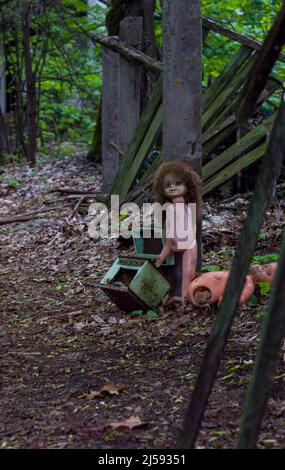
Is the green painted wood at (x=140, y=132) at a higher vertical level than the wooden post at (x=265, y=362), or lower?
lower

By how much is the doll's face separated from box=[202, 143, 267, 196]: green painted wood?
162cm

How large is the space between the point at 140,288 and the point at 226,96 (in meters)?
3.09

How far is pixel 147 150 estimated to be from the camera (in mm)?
8008

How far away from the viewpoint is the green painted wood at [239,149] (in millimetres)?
6934

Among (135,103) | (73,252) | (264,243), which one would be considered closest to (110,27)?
(135,103)

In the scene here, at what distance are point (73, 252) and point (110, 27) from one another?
491 cm

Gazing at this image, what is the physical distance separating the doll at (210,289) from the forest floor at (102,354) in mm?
83

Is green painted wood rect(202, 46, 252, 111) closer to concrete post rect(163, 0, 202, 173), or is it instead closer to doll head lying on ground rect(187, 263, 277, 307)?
concrete post rect(163, 0, 202, 173)

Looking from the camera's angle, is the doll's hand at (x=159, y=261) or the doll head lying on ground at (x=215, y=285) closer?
the doll head lying on ground at (x=215, y=285)

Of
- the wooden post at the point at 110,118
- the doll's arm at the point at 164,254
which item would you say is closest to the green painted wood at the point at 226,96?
the wooden post at the point at 110,118

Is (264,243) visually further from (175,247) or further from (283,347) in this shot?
(283,347)

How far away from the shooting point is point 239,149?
7047 mm

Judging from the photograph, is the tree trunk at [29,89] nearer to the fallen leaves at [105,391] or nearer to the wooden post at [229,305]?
the fallen leaves at [105,391]
